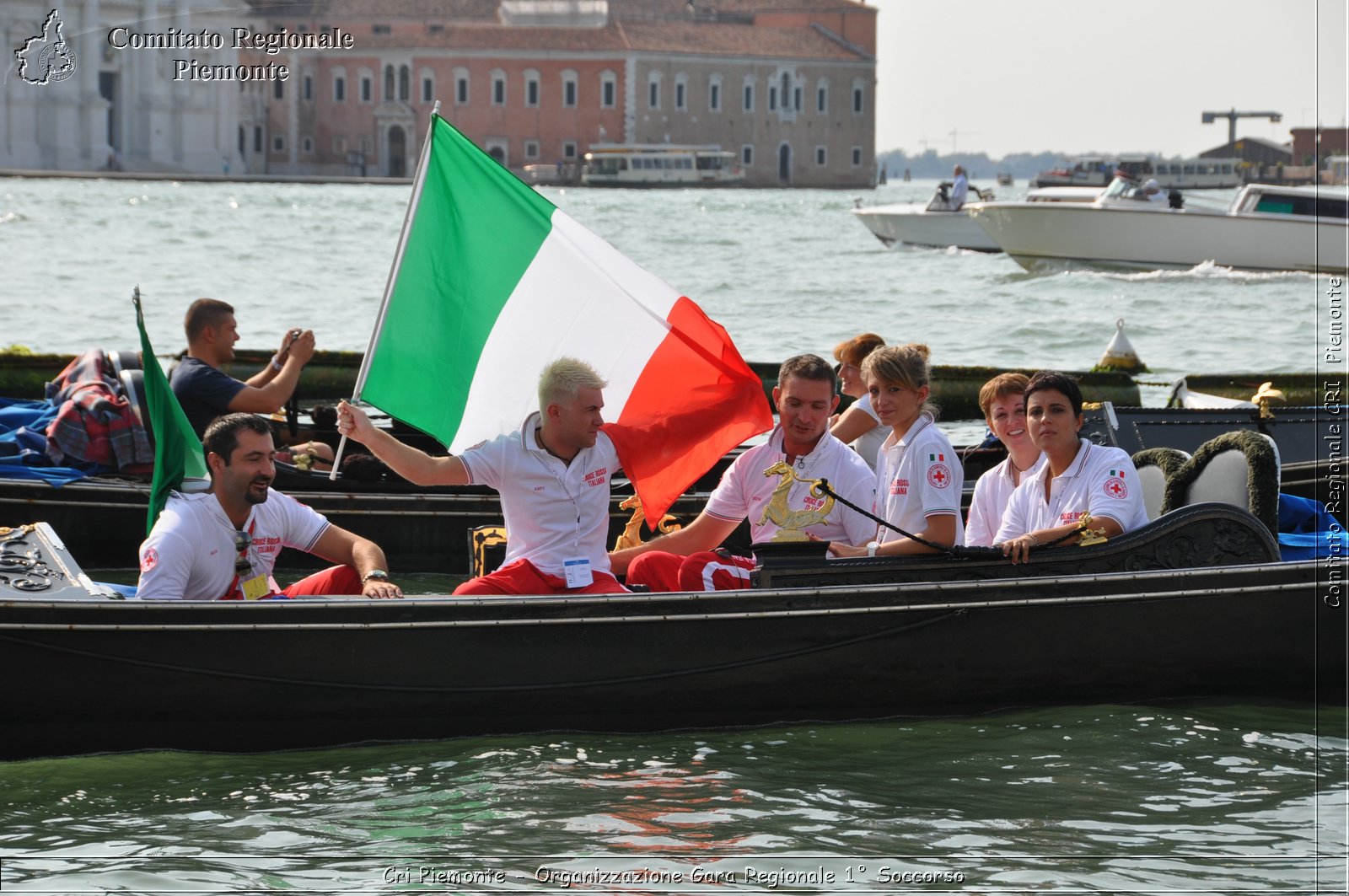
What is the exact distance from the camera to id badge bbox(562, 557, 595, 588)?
4688 mm

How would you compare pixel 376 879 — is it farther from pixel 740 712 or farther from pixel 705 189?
pixel 705 189

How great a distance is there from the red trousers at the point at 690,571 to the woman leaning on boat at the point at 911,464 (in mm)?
→ 378

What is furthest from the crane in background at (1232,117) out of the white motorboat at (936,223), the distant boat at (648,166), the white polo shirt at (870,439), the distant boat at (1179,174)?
the white polo shirt at (870,439)

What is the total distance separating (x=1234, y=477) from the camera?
207 inches

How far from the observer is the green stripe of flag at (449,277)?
4.91 meters

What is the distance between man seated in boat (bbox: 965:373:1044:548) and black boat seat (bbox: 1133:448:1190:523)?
2.22 ft

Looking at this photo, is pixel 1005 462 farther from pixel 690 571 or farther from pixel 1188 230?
pixel 1188 230

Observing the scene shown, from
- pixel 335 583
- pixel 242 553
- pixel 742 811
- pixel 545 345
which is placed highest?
pixel 545 345

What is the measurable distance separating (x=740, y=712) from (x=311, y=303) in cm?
1902

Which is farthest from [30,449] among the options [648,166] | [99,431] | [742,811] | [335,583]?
[648,166]

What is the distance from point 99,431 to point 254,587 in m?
2.77

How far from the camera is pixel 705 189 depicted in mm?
76188

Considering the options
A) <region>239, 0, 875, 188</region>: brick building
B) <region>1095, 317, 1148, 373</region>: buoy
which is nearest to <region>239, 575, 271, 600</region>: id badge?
<region>1095, 317, 1148, 373</region>: buoy

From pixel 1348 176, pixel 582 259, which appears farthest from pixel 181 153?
pixel 582 259
